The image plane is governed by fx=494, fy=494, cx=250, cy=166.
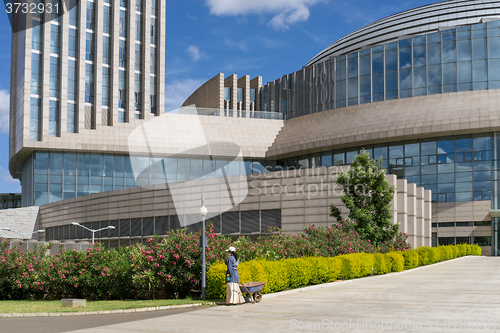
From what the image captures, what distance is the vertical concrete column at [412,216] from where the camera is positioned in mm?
35875

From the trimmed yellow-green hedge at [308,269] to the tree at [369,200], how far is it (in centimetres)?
251

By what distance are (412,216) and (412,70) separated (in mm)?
21218

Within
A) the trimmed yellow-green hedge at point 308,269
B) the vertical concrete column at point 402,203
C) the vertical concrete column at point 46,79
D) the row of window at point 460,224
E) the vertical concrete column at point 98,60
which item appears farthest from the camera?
the vertical concrete column at point 98,60

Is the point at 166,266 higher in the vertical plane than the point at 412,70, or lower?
lower

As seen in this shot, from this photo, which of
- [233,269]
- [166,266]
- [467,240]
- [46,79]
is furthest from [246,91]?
[233,269]

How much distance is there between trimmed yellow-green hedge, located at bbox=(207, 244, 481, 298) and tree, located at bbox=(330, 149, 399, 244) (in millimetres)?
2512

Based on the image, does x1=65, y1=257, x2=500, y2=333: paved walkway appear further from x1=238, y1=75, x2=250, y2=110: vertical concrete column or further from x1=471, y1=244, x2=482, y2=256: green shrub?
x1=238, y1=75, x2=250, y2=110: vertical concrete column

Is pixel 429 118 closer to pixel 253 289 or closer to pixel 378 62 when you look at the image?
pixel 378 62

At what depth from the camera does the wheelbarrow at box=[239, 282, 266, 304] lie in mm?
15219

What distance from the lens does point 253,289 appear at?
15273mm

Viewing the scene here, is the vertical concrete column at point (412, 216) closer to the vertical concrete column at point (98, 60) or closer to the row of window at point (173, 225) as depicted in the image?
the row of window at point (173, 225)

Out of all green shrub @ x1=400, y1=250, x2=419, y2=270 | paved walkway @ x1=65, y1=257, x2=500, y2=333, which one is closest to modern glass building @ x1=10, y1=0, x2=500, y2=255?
green shrub @ x1=400, y1=250, x2=419, y2=270

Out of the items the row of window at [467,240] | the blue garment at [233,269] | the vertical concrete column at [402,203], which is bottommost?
the row of window at [467,240]

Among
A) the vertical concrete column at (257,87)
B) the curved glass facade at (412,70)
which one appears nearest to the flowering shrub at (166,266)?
the curved glass facade at (412,70)
